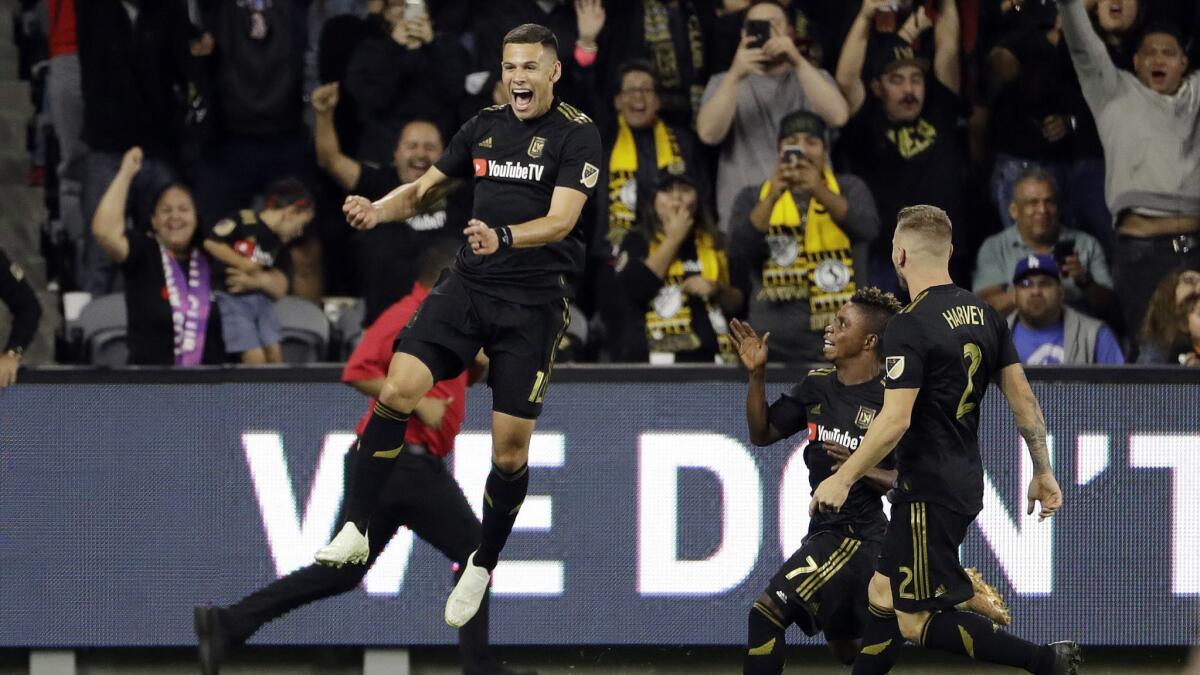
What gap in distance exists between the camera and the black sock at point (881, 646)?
25.9ft

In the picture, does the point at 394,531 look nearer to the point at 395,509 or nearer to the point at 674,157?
the point at 395,509

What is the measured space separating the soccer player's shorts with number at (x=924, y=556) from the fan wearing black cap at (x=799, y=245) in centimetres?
305

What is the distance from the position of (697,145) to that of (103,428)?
379 centimetres

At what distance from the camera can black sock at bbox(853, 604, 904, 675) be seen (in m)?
7.89

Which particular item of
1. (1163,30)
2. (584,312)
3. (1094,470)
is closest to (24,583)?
(584,312)

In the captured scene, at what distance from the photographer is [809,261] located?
1082cm

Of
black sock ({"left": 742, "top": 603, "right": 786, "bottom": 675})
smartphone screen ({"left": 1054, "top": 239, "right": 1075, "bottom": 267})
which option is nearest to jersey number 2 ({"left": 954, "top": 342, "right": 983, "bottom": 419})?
black sock ({"left": 742, "top": 603, "right": 786, "bottom": 675})

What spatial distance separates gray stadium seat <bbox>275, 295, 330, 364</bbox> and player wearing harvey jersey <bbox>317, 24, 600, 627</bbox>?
3.05 metres

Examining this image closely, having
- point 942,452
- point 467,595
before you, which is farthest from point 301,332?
point 942,452

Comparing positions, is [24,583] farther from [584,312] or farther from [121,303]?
[584,312]

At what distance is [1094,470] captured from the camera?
10.2 m

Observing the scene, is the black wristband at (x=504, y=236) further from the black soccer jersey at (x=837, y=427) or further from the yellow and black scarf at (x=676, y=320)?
the yellow and black scarf at (x=676, y=320)

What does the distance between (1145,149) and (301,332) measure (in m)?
4.87

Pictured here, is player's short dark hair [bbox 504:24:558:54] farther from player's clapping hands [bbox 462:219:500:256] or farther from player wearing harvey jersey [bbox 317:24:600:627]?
player's clapping hands [bbox 462:219:500:256]
